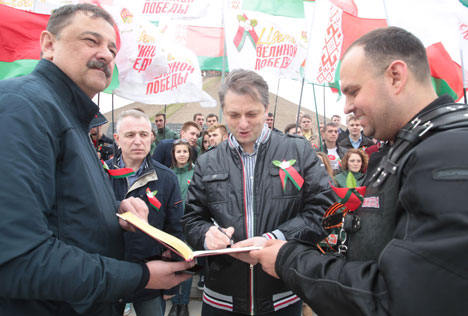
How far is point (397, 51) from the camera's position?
1.15 metres

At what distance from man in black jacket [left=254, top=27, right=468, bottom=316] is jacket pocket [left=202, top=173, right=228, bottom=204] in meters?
0.57

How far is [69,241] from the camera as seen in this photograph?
114cm

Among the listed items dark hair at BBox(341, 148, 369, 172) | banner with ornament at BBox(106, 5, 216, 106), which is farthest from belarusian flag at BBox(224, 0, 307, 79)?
dark hair at BBox(341, 148, 369, 172)

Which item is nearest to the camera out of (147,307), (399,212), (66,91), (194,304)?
(399,212)

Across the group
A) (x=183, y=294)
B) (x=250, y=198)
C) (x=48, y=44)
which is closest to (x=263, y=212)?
(x=250, y=198)

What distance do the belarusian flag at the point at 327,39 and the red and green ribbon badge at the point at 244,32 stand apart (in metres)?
1.39

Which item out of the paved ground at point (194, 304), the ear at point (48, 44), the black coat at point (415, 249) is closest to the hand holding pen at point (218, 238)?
the black coat at point (415, 249)

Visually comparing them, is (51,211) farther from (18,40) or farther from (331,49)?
(331,49)

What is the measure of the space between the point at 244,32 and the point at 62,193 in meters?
6.20

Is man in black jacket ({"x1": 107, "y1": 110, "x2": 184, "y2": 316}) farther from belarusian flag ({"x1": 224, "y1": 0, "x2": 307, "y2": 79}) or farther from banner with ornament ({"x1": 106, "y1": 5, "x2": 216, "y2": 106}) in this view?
belarusian flag ({"x1": 224, "y1": 0, "x2": 307, "y2": 79})

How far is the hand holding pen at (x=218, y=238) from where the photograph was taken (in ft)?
5.30

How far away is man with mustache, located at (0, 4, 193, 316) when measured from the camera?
0.94 metres

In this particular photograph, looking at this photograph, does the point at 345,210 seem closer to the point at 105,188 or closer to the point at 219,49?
the point at 105,188

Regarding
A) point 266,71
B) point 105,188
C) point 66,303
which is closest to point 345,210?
point 105,188
